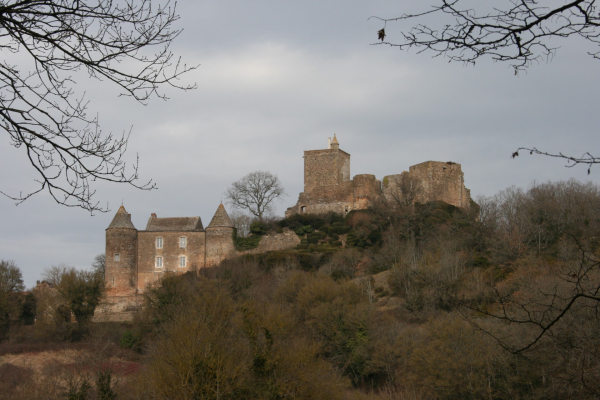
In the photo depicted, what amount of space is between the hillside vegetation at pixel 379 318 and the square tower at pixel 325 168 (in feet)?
9.79

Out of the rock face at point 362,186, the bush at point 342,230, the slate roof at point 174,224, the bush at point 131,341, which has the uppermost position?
the rock face at point 362,186

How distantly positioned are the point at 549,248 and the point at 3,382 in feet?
81.1

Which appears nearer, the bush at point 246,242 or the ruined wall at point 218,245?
the ruined wall at point 218,245

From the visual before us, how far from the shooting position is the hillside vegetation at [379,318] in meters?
16.6

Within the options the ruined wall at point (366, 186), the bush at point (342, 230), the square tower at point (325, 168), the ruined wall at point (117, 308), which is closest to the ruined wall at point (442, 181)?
the ruined wall at point (366, 186)

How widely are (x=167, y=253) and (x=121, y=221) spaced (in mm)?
3644

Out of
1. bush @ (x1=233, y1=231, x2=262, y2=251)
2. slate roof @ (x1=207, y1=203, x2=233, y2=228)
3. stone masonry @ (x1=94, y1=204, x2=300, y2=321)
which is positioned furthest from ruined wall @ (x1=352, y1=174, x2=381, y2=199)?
slate roof @ (x1=207, y1=203, x2=233, y2=228)

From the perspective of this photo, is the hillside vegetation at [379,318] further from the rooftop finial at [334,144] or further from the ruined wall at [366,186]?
the rooftop finial at [334,144]

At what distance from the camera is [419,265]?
29.1m

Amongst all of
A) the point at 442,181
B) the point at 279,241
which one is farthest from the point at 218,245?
the point at 442,181

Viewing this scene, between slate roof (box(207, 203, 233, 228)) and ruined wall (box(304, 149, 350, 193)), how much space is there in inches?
254

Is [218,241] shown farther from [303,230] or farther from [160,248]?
[303,230]

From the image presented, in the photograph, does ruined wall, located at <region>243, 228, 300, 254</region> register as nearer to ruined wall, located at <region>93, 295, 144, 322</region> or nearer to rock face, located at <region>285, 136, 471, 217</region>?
rock face, located at <region>285, 136, 471, 217</region>

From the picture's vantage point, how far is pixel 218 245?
1537 inches
